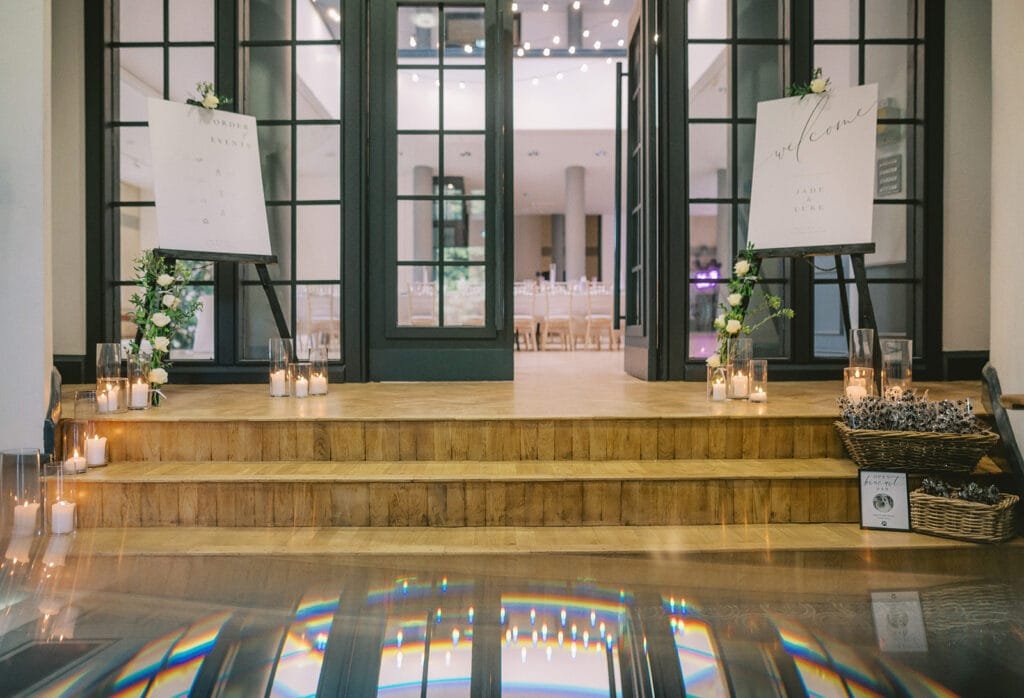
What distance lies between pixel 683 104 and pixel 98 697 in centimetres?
436

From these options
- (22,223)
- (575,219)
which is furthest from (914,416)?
(575,219)

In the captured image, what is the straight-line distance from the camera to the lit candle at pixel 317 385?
12.8 ft

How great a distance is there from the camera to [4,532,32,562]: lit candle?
2.43 meters

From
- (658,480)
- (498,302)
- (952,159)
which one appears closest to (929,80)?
(952,159)

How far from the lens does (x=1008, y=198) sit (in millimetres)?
3053

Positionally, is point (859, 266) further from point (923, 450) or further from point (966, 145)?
point (966, 145)

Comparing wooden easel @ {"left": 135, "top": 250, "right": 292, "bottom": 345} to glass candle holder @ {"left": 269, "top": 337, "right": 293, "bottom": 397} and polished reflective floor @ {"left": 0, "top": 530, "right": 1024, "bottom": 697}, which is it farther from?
polished reflective floor @ {"left": 0, "top": 530, "right": 1024, "bottom": 697}

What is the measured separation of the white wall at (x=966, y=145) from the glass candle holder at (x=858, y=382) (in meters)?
1.73

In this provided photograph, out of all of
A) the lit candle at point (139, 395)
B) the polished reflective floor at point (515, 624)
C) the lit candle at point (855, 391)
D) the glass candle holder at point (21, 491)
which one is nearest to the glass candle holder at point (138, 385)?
the lit candle at point (139, 395)

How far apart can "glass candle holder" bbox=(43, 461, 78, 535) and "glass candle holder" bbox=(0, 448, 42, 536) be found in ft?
0.13

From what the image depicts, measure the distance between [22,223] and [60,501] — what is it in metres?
1.25

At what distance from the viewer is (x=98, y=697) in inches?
59.6

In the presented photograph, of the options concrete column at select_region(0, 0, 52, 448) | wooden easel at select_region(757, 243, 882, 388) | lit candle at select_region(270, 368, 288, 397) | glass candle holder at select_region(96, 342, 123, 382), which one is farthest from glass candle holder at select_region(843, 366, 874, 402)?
concrete column at select_region(0, 0, 52, 448)

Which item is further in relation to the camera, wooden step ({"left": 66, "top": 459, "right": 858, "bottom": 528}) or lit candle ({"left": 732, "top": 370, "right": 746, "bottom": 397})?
lit candle ({"left": 732, "top": 370, "right": 746, "bottom": 397})
